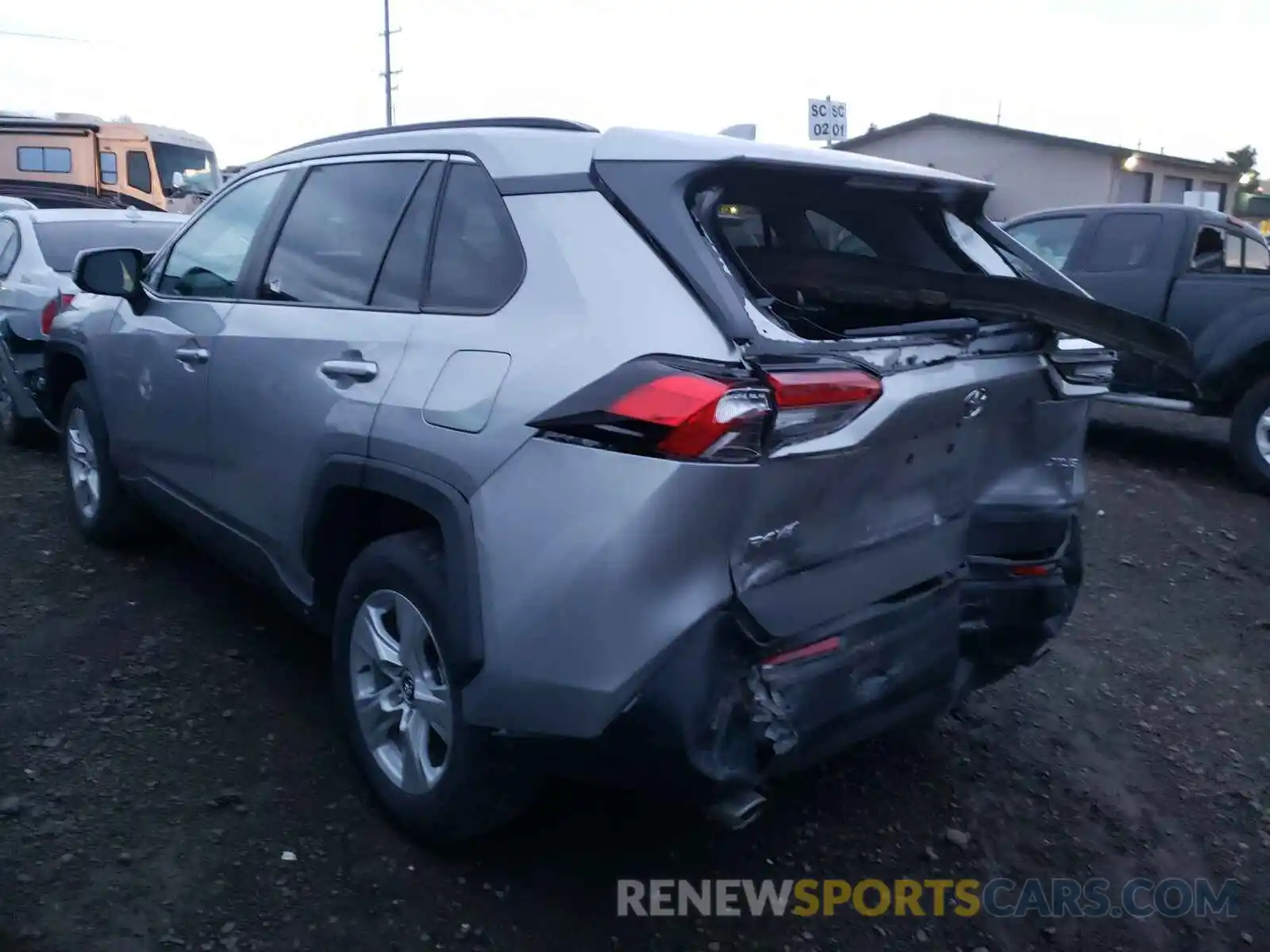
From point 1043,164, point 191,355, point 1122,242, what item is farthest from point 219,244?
point 1043,164

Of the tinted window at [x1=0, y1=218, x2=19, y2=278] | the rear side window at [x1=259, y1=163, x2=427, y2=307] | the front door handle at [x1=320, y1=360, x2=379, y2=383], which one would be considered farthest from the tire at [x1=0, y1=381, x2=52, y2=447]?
the front door handle at [x1=320, y1=360, x2=379, y2=383]

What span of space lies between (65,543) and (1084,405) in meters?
4.49

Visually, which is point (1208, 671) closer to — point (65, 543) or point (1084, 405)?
point (1084, 405)

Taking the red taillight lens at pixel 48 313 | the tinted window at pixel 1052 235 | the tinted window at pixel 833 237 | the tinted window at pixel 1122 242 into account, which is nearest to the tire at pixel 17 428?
the red taillight lens at pixel 48 313

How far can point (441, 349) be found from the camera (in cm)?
281

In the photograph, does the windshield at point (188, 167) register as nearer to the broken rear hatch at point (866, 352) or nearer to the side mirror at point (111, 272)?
the side mirror at point (111, 272)

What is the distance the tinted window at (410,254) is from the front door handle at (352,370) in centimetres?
18

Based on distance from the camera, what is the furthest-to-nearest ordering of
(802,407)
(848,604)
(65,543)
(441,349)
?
(65,543)
(441,349)
(848,604)
(802,407)

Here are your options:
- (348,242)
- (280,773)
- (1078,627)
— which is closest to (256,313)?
(348,242)

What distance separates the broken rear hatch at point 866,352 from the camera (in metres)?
2.43

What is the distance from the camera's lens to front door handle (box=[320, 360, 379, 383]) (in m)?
3.01

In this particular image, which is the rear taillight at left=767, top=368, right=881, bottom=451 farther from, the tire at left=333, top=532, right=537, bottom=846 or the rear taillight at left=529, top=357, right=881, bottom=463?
the tire at left=333, top=532, right=537, bottom=846

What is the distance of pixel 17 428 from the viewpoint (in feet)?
23.3

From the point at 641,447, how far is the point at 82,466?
3910 millimetres
